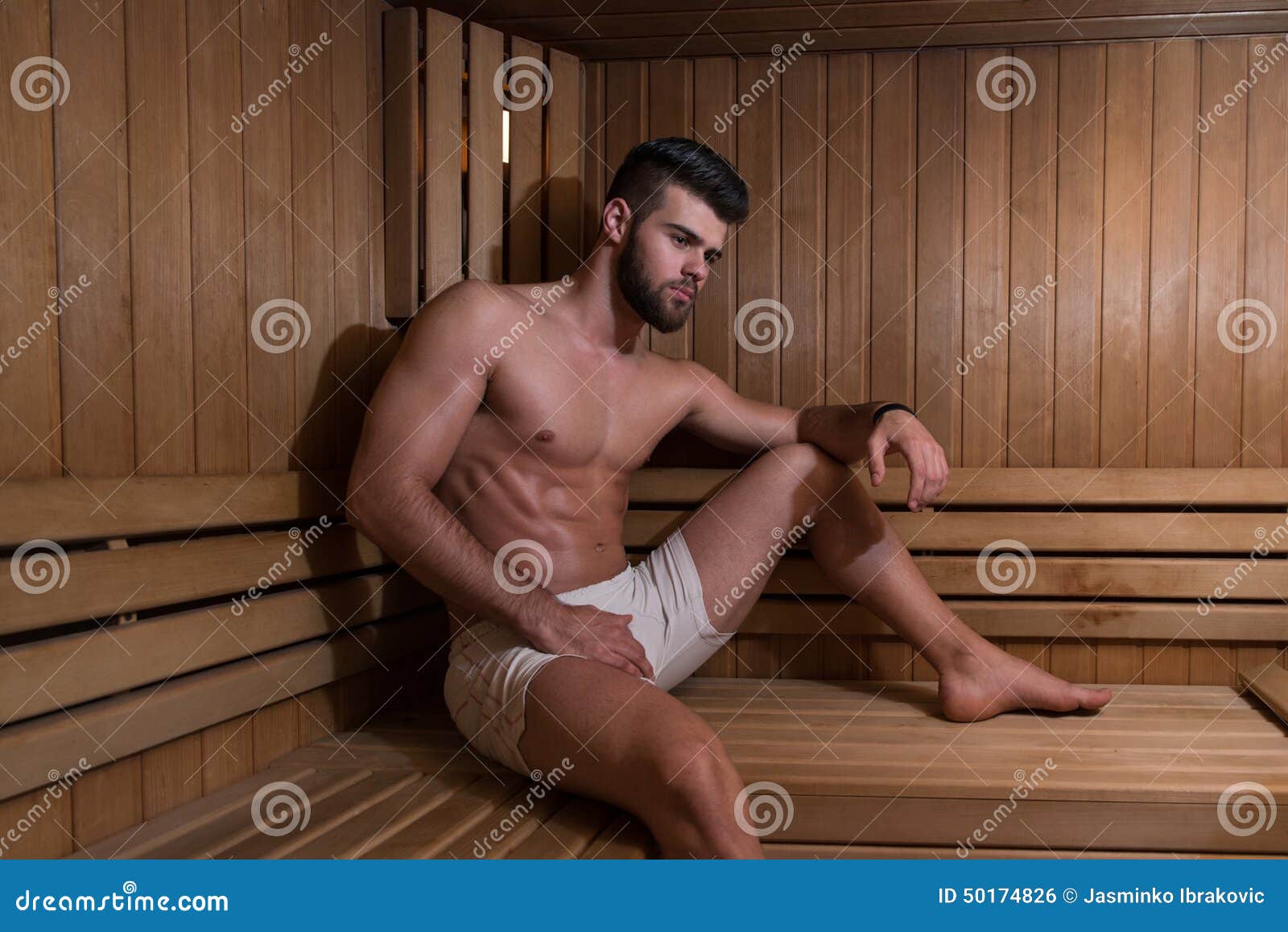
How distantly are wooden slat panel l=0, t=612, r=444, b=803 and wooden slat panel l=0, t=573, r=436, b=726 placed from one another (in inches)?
1.0

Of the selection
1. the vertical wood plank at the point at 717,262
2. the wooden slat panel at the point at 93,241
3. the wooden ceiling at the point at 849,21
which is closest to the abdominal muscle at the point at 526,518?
the wooden slat panel at the point at 93,241

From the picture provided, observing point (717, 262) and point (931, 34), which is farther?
point (717, 262)

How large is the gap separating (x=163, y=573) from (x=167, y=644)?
117 mm

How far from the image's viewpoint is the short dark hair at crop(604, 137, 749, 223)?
2072 mm

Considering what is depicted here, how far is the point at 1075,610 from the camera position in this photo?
2486mm

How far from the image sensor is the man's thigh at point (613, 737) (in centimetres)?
151

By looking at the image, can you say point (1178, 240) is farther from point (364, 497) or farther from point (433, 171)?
point (364, 497)

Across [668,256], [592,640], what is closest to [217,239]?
[668,256]

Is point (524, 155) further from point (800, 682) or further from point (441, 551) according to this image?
point (800, 682)

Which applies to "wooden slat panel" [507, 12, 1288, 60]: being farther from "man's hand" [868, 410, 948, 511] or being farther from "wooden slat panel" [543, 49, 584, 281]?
Result: "man's hand" [868, 410, 948, 511]

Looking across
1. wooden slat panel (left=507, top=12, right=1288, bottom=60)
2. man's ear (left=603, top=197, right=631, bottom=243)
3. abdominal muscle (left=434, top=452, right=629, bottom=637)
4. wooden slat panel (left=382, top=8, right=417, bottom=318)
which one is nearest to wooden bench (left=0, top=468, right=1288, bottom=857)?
abdominal muscle (left=434, top=452, right=629, bottom=637)

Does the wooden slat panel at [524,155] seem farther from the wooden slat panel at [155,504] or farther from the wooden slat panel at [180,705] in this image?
the wooden slat panel at [180,705]

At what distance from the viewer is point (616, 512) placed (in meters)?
2.19

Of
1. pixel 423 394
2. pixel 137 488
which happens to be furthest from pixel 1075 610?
pixel 137 488
